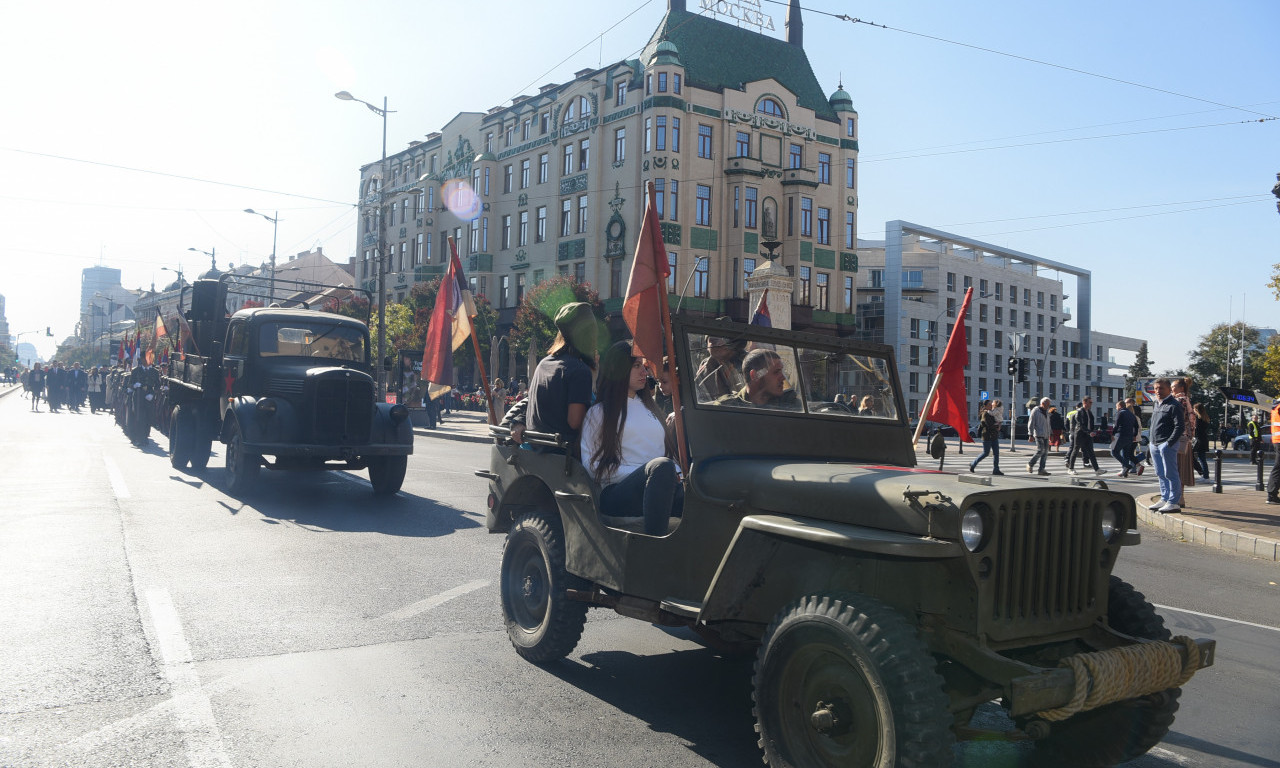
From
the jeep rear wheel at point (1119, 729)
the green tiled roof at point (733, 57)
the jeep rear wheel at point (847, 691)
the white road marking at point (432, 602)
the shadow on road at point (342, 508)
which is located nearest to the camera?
the jeep rear wheel at point (847, 691)

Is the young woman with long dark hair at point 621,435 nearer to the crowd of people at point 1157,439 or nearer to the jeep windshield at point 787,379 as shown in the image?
the jeep windshield at point 787,379

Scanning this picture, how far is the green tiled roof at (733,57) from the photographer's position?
4284cm

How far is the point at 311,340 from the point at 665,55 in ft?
106

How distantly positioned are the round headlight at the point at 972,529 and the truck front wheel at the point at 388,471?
9.23m

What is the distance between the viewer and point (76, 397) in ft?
127

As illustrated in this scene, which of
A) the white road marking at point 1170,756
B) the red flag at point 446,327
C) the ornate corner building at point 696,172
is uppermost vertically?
the ornate corner building at point 696,172

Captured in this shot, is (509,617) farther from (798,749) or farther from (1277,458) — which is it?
(1277,458)

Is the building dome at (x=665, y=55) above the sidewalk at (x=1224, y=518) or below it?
above

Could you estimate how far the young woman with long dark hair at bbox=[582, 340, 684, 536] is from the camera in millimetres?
4387

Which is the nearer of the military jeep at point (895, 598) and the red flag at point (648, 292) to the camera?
the military jeep at point (895, 598)

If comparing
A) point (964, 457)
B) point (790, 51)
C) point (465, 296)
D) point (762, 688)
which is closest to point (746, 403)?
point (762, 688)

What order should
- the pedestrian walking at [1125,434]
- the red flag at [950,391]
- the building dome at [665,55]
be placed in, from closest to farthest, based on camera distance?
the red flag at [950,391] < the pedestrian walking at [1125,434] < the building dome at [665,55]

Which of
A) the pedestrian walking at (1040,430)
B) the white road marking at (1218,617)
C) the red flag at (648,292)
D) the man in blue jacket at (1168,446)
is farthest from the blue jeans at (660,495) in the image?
the pedestrian walking at (1040,430)

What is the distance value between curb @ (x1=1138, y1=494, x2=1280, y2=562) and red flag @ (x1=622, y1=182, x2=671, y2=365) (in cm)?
844
